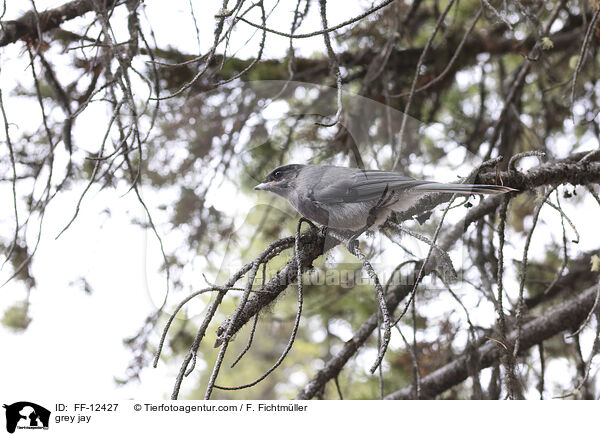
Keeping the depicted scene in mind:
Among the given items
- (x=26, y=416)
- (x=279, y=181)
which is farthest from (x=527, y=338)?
(x=26, y=416)

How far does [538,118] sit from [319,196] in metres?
2.66

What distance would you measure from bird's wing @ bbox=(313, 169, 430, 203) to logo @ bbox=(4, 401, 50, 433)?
1272 mm

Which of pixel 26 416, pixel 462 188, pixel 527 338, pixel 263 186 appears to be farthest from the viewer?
pixel 527 338

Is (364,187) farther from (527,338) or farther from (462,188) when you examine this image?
(527,338)

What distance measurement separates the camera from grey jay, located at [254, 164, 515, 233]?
6.59 feet

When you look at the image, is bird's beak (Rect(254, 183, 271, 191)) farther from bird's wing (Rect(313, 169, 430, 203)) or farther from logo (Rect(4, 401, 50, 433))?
logo (Rect(4, 401, 50, 433))

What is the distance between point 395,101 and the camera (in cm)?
346

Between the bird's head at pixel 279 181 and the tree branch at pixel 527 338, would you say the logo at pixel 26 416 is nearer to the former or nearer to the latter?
the bird's head at pixel 279 181

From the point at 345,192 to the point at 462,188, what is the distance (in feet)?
1.42

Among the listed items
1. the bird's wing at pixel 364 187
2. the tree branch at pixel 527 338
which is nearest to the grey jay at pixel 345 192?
the bird's wing at pixel 364 187

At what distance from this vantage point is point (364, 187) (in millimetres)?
2057

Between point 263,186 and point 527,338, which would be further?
point 527,338

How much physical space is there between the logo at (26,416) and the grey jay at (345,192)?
115 cm

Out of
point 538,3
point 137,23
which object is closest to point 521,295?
point 137,23
